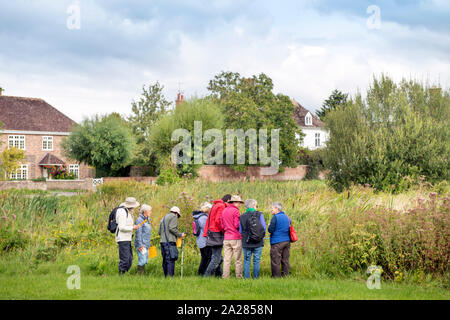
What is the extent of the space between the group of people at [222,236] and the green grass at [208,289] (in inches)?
28.9

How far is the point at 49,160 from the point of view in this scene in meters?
49.4

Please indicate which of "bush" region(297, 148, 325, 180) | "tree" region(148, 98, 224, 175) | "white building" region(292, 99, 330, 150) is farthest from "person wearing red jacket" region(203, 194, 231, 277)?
"white building" region(292, 99, 330, 150)

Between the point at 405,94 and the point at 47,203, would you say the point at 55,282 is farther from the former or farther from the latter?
the point at 405,94

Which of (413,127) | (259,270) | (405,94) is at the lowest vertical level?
(259,270)

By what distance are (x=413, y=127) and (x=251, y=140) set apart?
23.3 m

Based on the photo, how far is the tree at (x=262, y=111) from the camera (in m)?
42.2

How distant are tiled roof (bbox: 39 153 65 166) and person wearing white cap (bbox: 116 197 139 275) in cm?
4345

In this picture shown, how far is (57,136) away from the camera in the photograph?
50969mm

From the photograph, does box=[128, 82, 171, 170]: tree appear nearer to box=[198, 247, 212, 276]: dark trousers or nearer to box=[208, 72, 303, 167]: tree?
box=[208, 72, 303, 167]: tree

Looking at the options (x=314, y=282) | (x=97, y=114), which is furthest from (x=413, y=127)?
(x=97, y=114)

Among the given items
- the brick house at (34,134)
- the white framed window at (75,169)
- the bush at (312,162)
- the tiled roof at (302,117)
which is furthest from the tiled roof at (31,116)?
the tiled roof at (302,117)

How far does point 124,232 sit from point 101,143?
3001 centimetres

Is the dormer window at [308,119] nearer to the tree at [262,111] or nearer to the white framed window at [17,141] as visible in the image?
the tree at [262,111]

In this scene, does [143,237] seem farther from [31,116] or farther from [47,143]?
[31,116]
